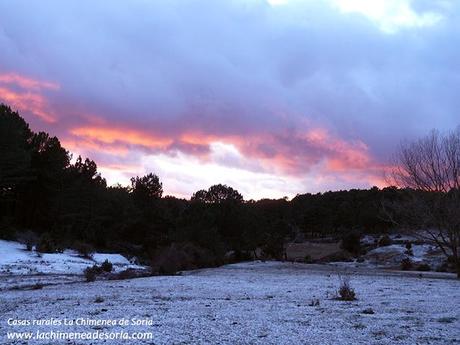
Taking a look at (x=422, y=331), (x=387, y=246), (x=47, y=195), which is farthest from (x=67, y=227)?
(x=422, y=331)

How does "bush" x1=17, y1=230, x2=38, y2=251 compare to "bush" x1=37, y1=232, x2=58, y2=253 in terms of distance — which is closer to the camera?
"bush" x1=37, y1=232, x2=58, y2=253

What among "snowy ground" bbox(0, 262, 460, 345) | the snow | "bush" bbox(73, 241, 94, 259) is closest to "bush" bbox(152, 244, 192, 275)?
the snow

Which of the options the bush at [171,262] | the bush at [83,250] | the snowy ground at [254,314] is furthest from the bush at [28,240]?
the snowy ground at [254,314]

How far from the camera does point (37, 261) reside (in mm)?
28219

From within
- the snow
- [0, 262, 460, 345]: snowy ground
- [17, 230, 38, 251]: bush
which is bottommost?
[0, 262, 460, 345]: snowy ground

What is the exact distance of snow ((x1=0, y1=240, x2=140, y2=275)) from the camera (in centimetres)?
2465

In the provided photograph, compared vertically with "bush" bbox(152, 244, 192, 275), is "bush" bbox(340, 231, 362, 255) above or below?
above

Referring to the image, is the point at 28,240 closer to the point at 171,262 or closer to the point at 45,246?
the point at 45,246

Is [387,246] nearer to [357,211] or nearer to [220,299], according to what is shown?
[357,211]

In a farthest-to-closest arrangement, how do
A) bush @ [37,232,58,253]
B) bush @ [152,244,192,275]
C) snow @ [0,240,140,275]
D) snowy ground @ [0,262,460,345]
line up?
bush @ [37,232,58,253] → bush @ [152,244,192,275] → snow @ [0,240,140,275] → snowy ground @ [0,262,460,345]

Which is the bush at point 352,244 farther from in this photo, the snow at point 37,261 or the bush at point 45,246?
the bush at point 45,246

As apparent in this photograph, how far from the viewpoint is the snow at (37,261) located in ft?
80.9

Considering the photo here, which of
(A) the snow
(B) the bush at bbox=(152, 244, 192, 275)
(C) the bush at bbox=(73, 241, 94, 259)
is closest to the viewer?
(A) the snow

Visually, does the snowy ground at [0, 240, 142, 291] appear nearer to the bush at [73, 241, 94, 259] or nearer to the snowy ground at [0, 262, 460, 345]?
the bush at [73, 241, 94, 259]
